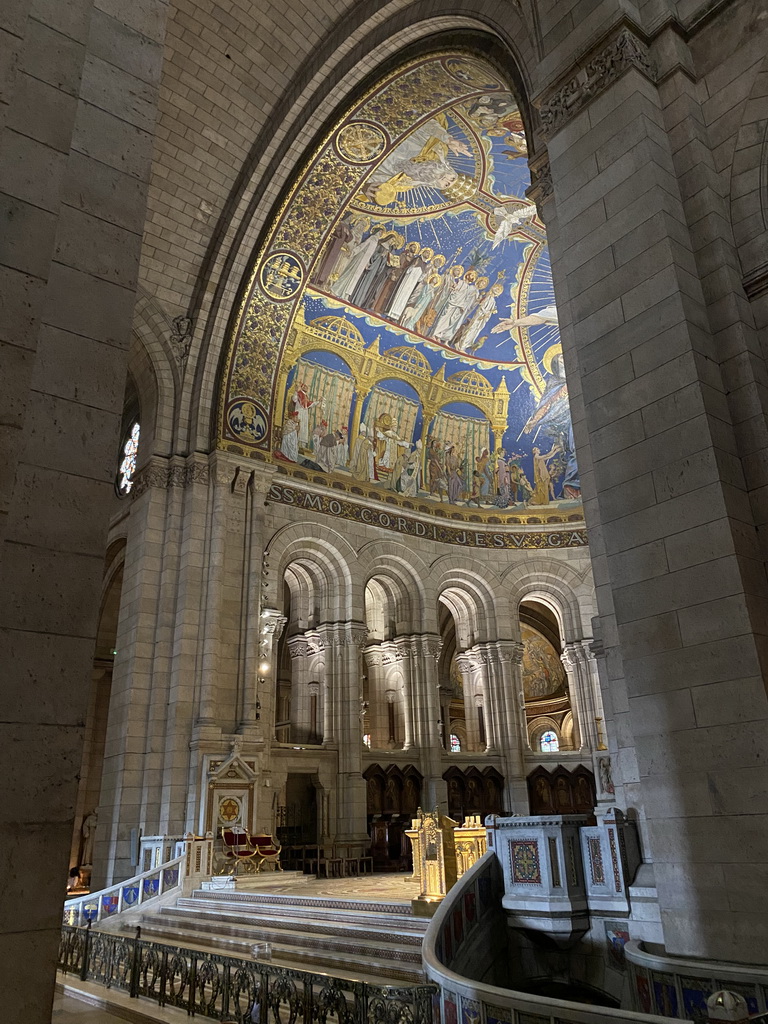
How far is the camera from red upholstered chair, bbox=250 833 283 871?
12.7m

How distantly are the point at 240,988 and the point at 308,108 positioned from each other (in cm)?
1528

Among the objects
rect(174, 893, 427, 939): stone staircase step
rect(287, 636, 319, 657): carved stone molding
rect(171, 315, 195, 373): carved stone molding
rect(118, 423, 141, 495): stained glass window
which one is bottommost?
rect(174, 893, 427, 939): stone staircase step

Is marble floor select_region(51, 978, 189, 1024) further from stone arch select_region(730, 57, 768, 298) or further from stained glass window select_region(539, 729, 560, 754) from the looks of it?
stained glass window select_region(539, 729, 560, 754)

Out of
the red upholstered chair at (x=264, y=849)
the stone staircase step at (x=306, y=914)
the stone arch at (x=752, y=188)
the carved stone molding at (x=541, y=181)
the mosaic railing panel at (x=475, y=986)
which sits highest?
the carved stone molding at (x=541, y=181)

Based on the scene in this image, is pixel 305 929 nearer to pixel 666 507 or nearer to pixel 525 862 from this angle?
pixel 525 862

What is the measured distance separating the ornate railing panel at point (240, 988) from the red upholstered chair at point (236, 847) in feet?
14.6

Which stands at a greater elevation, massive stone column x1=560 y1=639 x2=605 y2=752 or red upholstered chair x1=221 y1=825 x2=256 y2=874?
massive stone column x1=560 y1=639 x2=605 y2=752

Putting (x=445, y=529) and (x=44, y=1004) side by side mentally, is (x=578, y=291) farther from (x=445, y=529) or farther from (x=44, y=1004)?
(x=445, y=529)

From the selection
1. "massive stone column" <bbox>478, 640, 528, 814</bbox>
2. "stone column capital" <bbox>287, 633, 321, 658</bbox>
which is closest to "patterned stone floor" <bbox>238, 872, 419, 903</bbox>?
"stone column capital" <bbox>287, 633, 321, 658</bbox>

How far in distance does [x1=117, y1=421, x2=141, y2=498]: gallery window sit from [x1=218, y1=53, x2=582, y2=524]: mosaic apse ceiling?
3.47m

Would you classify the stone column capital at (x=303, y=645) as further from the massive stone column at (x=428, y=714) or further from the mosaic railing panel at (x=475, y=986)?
the mosaic railing panel at (x=475, y=986)

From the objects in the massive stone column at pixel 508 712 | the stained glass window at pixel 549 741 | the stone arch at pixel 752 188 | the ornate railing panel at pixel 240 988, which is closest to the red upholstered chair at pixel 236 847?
the ornate railing panel at pixel 240 988

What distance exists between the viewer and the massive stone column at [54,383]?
10.2 feet

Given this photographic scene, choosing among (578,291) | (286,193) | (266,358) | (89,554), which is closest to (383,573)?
(266,358)
